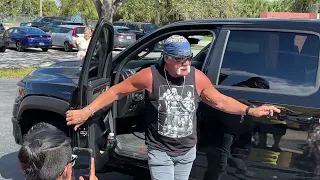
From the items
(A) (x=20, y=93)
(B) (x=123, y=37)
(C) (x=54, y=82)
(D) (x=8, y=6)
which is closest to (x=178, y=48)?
(C) (x=54, y=82)

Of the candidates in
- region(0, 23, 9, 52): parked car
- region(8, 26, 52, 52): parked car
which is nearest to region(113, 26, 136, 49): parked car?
region(8, 26, 52, 52): parked car

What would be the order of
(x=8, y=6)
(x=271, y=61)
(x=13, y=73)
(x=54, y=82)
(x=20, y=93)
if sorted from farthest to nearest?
(x=8, y=6), (x=13, y=73), (x=20, y=93), (x=54, y=82), (x=271, y=61)

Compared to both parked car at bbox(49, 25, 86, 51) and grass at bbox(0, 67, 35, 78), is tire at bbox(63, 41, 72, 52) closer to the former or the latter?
parked car at bbox(49, 25, 86, 51)

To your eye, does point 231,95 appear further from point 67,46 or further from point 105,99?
point 67,46

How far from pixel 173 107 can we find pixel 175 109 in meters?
0.02

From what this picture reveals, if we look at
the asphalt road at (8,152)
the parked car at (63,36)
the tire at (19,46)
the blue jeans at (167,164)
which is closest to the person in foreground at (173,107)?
the blue jeans at (167,164)

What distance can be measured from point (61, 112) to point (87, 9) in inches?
1925

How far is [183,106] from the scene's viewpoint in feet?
10.4

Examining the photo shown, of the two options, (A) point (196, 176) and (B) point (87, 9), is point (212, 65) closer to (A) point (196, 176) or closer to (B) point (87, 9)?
(A) point (196, 176)

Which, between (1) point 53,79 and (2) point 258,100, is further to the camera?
(1) point 53,79

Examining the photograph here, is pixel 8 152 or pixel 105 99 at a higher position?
pixel 105 99

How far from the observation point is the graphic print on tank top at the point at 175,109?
316cm

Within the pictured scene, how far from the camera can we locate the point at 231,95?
3.50 metres

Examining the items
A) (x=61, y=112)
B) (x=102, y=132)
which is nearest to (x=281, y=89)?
(x=102, y=132)
